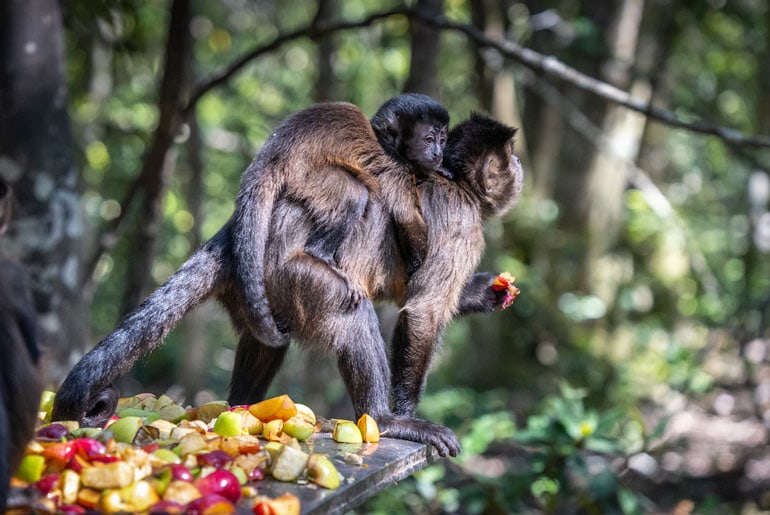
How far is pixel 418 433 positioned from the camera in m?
4.03

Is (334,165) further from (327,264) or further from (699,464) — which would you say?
(699,464)

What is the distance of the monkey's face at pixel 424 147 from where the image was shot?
4.64 m

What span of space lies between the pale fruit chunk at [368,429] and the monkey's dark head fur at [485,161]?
5.13 ft

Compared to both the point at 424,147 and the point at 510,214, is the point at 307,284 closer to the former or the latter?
the point at 424,147

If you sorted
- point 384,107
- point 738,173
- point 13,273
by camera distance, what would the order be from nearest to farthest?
1. point 13,273
2. point 384,107
3. point 738,173

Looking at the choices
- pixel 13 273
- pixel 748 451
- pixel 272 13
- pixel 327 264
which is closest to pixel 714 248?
pixel 748 451

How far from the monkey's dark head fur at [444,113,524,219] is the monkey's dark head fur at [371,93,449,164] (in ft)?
0.73

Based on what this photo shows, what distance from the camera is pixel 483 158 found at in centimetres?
484

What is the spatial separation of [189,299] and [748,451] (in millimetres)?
8389

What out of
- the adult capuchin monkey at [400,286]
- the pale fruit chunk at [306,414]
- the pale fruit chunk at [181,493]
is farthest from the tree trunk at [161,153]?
the pale fruit chunk at [181,493]

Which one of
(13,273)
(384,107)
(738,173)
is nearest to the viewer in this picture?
(13,273)

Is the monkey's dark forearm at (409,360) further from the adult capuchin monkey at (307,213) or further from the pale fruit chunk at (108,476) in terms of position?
the pale fruit chunk at (108,476)

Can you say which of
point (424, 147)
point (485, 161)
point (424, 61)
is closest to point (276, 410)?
point (424, 147)

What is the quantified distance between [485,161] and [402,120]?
20.8 inches
